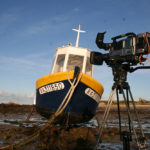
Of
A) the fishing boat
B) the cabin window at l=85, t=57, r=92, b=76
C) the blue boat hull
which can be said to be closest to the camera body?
the fishing boat

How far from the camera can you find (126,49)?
286 cm

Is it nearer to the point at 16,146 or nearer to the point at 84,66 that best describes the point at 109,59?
the point at 16,146

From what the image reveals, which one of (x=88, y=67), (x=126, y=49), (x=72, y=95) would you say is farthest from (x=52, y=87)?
(x=88, y=67)

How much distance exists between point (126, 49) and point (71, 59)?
5272 mm

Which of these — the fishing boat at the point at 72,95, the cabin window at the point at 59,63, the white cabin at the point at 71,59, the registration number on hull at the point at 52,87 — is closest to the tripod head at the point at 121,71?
the fishing boat at the point at 72,95

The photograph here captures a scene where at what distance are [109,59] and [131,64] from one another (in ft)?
1.34

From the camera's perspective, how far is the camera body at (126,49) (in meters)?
2.75

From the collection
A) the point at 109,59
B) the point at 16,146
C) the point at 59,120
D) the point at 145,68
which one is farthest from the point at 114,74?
the point at 59,120

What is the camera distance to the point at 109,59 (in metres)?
3.11

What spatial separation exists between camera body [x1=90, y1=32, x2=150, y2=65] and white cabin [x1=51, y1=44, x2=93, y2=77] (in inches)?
181

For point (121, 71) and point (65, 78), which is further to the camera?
point (65, 78)

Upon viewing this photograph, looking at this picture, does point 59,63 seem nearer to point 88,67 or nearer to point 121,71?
point 88,67

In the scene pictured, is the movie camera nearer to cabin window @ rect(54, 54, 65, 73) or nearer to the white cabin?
the white cabin

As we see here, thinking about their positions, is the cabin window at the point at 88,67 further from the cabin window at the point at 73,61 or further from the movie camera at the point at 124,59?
the movie camera at the point at 124,59
